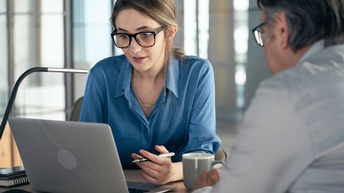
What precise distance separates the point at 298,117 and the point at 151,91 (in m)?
1.35

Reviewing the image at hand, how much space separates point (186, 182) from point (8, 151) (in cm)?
346

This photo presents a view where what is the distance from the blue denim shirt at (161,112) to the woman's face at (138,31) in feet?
0.38

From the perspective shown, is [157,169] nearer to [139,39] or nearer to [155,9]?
[139,39]

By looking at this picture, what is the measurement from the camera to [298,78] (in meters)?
1.40

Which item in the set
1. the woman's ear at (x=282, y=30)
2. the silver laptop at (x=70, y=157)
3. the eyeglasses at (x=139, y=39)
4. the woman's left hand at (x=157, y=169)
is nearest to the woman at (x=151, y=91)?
the eyeglasses at (x=139, y=39)

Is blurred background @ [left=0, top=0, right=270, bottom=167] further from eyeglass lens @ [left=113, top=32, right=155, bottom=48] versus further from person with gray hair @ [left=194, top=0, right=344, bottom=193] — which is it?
person with gray hair @ [left=194, top=0, right=344, bottom=193]

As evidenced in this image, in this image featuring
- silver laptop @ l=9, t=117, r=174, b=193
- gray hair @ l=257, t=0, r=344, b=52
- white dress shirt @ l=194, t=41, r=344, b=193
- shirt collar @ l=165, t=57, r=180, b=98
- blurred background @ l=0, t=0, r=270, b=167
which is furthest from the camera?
blurred background @ l=0, t=0, r=270, b=167

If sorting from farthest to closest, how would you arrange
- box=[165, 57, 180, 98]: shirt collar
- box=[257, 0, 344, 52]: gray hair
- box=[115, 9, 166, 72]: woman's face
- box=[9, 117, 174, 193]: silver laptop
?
box=[165, 57, 180, 98]: shirt collar
box=[115, 9, 166, 72]: woman's face
box=[9, 117, 174, 193]: silver laptop
box=[257, 0, 344, 52]: gray hair

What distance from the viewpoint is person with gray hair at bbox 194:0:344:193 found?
137 cm

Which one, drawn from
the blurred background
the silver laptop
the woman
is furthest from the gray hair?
the blurred background

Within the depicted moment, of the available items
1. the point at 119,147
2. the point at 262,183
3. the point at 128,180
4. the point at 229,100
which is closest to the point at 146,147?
the point at 119,147

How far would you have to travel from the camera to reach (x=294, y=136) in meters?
1.36

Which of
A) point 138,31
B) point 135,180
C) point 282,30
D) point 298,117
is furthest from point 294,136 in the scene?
point 138,31

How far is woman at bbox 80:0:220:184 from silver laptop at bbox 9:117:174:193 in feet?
1.61
